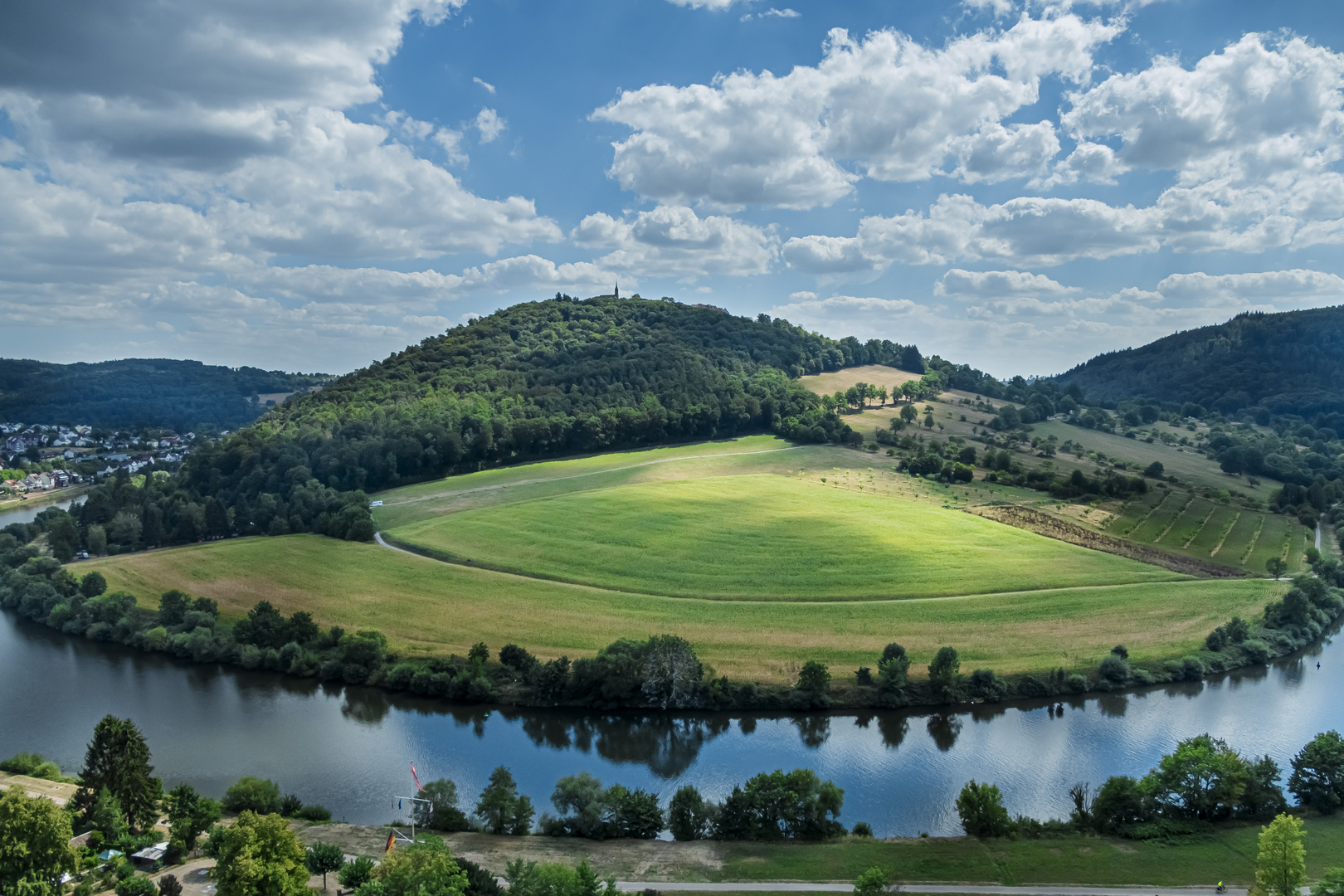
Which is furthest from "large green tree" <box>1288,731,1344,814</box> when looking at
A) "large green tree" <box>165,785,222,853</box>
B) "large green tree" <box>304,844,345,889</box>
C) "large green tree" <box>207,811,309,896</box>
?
"large green tree" <box>165,785,222,853</box>

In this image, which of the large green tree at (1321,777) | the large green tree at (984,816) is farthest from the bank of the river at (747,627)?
the large green tree at (984,816)

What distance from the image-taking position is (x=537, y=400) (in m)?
113

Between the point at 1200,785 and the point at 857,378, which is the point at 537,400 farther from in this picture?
the point at 1200,785

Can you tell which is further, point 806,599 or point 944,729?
point 806,599

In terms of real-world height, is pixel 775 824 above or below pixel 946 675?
below

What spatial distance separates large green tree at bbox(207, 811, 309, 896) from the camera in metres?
25.9

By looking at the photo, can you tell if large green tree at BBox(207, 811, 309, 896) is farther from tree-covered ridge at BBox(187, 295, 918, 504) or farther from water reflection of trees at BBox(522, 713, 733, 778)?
tree-covered ridge at BBox(187, 295, 918, 504)

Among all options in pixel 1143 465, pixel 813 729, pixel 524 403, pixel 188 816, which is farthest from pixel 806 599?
pixel 524 403

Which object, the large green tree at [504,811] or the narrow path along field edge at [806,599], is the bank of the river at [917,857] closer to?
the large green tree at [504,811]

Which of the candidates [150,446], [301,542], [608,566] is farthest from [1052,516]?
[150,446]

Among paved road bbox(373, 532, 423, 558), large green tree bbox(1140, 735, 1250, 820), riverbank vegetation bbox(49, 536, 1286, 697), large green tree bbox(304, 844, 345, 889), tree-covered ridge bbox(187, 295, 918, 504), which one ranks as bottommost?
large green tree bbox(304, 844, 345, 889)

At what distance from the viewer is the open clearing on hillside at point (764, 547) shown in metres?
61.8

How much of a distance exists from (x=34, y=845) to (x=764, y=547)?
50.0 m

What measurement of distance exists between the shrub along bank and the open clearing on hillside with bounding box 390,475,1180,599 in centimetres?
1036
